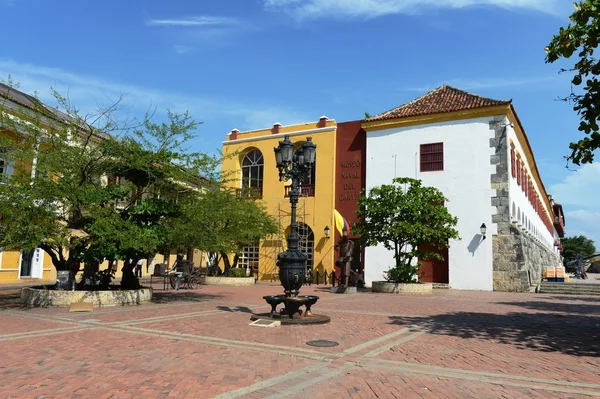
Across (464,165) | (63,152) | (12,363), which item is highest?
(464,165)

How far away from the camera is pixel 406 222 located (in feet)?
59.9

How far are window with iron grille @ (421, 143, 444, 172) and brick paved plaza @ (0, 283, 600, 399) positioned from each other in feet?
41.2

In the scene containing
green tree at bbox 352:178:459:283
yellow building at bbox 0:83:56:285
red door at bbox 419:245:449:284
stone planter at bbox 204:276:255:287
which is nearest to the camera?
green tree at bbox 352:178:459:283

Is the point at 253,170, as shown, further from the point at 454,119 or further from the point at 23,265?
the point at 23,265

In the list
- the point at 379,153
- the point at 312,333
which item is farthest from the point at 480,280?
the point at 312,333

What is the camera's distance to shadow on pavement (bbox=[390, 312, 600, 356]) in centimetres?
752

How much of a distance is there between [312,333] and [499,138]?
55.0 ft

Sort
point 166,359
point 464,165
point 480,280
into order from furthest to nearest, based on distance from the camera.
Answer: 1. point 464,165
2. point 480,280
3. point 166,359

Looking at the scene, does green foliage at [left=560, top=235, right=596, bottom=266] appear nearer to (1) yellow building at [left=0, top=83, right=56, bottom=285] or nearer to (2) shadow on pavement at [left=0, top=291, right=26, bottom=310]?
(1) yellow building at [left=0, top=83, right=56, bottom=285]

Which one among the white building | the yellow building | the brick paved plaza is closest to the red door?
the white building

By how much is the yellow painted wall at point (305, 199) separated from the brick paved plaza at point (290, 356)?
48.0ft

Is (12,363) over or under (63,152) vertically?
under

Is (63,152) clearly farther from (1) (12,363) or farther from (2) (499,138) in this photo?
(2) (499,138)

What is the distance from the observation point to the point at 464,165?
72.2ft
